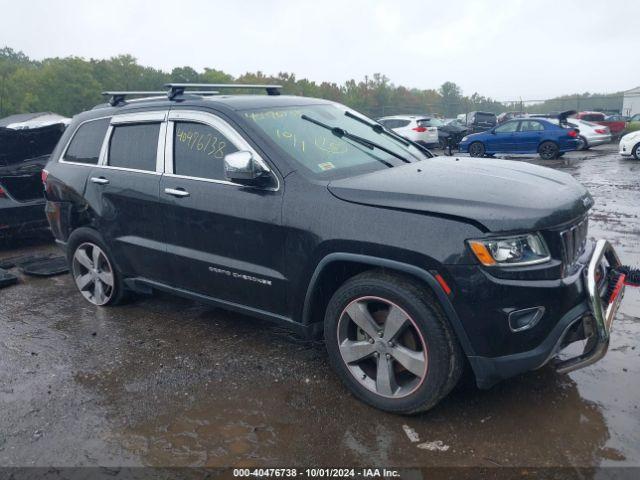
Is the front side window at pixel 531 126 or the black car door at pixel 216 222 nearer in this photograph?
the black car door at pixel 216 222

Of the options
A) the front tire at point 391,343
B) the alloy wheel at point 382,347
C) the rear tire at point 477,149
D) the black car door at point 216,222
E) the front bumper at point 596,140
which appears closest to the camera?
the front tire at point 391,343

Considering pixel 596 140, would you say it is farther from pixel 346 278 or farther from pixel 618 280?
pixel 346 278

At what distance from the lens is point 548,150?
18.0 metres

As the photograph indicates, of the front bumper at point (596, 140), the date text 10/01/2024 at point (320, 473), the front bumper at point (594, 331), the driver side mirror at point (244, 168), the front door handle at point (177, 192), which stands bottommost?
the date text 10/01/2024 at point (320, 473)

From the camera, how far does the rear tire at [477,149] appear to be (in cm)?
1905

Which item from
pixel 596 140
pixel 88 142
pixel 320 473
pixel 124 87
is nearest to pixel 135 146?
pixel 88 142

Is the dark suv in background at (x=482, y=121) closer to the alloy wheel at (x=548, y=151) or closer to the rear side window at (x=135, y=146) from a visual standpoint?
the alloy wheel at (x=548, y=151)

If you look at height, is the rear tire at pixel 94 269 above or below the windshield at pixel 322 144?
below

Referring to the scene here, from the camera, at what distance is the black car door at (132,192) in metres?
4.36

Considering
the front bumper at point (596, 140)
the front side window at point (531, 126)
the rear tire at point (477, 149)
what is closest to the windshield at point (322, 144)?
the front side window at point (531, 126)

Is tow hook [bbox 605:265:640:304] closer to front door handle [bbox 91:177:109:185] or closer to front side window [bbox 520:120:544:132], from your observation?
front door handle [bbox 91:177:109:185]

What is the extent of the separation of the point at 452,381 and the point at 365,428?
57 cm

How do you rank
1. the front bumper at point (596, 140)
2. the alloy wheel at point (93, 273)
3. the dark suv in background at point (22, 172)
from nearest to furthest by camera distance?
1. the alloy wheel at point (93, 273)
2. the dark suv in background at point (22, 172)
3. the front bumper at point (596, 140)

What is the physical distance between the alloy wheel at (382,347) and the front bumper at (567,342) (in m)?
0.34
